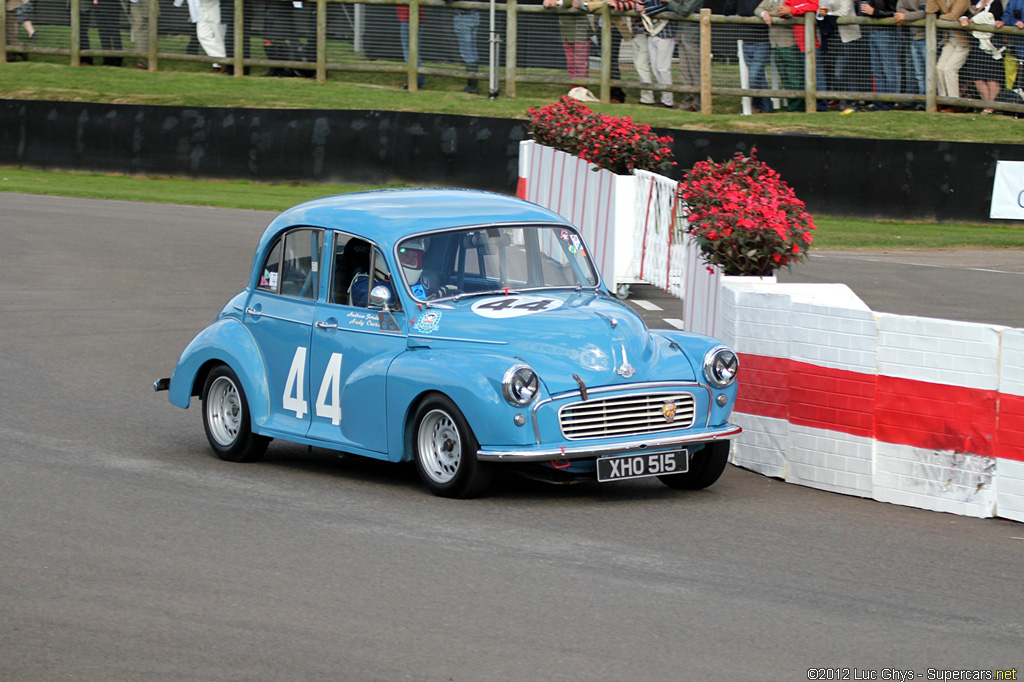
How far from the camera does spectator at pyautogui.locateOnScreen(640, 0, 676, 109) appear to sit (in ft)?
89.9

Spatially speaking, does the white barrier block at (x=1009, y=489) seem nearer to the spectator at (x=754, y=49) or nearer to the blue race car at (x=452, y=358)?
the blue race car at (x=452, y=358)

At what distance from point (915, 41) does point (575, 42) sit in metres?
6.58

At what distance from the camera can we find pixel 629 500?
26.9ft

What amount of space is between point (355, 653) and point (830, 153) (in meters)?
17.7

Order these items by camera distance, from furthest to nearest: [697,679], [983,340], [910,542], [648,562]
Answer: [983,340], [910,542], [648,562], [697,679]

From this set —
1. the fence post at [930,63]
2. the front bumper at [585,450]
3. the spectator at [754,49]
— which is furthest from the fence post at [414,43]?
the front bumper at [585,450]

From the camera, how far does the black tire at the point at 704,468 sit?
831 centimetres

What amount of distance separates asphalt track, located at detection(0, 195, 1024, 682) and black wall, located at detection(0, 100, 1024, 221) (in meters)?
13.7

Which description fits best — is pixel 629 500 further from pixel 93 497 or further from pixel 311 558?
pixel 93 497

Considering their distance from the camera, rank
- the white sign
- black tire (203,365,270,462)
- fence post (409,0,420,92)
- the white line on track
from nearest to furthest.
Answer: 1. black tire (203,365,270,462)
2. the white line on track
3. the white sign
4. fence post (409,0,420,92)

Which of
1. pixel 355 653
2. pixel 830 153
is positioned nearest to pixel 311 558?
pixel 355 653

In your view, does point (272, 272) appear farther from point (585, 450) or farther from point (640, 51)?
point (640, 51)

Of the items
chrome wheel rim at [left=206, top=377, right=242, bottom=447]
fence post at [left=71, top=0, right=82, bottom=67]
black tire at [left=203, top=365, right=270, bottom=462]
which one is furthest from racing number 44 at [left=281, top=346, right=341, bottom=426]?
fence post at [left=71, top=0, right=82, bottom=67]

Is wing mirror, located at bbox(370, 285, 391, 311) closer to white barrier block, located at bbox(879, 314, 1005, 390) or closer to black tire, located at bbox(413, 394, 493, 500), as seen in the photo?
black tire, located at bbox(413, 394, 493, 500)
